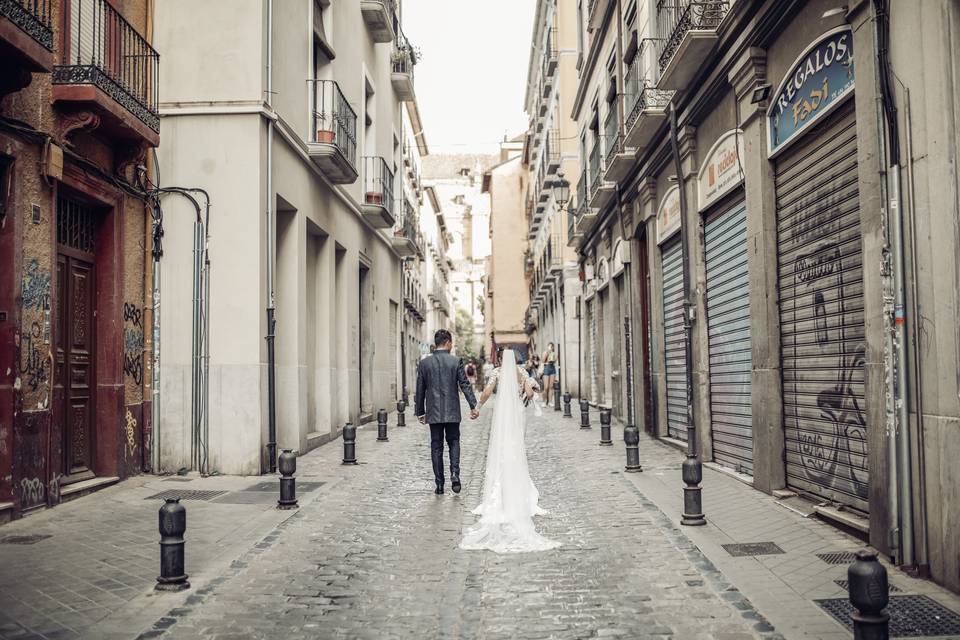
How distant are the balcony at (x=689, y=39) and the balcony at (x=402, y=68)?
14.4 metres

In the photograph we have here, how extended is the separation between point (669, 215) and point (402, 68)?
14.1 metres

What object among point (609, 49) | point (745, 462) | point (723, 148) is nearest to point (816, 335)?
point (745, 462)

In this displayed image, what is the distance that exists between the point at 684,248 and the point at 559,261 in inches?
886

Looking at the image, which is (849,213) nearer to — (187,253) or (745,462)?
(745,462)

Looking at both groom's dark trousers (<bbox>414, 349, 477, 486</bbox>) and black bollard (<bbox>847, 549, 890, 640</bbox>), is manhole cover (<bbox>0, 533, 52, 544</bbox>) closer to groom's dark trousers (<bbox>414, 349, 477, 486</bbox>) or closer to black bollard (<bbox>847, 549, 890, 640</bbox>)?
groom's dark trousers (<bbox>414, 349, 477, 486</bbox>)

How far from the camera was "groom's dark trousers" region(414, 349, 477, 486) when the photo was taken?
9.97 metres

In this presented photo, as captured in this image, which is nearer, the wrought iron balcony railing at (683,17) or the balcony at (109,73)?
the balcony at (109,73)

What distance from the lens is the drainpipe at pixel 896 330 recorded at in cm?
588

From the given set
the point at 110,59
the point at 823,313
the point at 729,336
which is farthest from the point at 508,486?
the point at 110,59

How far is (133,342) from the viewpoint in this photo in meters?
11.3

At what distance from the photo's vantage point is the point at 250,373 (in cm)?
1174

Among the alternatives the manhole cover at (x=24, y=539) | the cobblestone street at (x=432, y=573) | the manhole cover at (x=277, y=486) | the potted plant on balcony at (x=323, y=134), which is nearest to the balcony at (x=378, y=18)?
the potted plant on balcony at (x=323, y=134)

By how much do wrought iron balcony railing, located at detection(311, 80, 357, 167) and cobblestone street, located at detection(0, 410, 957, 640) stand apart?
24.1 feet

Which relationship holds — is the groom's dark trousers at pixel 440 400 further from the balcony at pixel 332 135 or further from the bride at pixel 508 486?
the balcony at pixel 332 135
